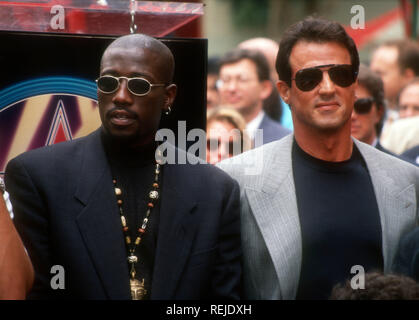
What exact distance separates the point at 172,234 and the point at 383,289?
915 millimetres

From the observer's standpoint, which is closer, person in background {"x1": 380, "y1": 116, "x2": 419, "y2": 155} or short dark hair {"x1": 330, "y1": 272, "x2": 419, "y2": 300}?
short dark hair {"x1": 330, "y1": 272, "x2": 419, "y2": 300}

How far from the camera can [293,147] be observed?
3.31 m

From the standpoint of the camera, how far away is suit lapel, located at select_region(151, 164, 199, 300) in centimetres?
284

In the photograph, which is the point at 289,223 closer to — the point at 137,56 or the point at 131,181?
the point at 131,181

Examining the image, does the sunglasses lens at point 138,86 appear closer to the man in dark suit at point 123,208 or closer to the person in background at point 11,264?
the man in dark suit at point 123,208

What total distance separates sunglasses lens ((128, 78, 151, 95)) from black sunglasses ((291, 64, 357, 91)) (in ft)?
2.33

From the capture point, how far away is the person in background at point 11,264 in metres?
2.77

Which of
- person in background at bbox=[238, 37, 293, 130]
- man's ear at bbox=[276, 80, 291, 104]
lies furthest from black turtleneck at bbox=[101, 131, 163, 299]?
person in background at bbox=[238, 37, 293, 130]

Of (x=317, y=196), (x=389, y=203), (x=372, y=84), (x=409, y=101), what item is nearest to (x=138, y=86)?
(x=317, y=196)

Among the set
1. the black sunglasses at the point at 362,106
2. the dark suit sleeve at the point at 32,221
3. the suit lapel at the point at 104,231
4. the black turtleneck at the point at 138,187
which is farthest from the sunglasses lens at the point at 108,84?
the black sunglasses at the point at 362,106

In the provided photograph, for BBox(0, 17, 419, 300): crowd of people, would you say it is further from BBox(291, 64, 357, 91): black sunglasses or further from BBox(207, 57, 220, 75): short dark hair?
BBox(207, 57, 220, 75): short dark hair

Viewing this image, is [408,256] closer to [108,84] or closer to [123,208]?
[123,208]

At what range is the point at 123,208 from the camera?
2.89 metres

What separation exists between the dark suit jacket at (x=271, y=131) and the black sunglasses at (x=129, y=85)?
104 cm
